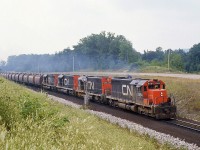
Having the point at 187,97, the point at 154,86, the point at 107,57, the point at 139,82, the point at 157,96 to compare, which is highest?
the point at 107,57

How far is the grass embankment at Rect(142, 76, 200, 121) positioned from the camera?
94.7 feet

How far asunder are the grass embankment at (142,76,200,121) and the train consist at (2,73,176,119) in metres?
1.58

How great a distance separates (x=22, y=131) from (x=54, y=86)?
46.6 metres

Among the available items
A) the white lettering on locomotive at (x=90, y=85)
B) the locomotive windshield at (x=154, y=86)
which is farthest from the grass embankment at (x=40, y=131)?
the white lettering on locomotive at (x=90, y=85)

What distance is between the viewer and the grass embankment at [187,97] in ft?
94.7

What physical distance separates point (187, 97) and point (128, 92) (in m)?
7.31

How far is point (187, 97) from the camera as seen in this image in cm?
3275

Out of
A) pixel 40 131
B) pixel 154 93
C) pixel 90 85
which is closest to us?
pixel 40 131

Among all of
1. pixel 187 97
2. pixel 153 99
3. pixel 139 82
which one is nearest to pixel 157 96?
pixel 153 99

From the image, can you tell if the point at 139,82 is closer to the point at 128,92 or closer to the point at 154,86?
the point at 154,86

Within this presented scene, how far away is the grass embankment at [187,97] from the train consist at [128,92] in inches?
62.3

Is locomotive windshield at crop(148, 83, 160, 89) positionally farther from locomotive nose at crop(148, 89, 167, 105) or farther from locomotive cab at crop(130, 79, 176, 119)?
locomotive nose at crop(148, 89, 167, 105)

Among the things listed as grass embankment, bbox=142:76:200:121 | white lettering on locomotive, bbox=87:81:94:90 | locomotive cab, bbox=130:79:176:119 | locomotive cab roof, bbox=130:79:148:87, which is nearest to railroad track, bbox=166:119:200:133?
locomotive cab, bbox=130:79:176:119

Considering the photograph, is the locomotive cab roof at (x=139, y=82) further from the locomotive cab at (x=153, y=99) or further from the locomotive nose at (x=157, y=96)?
the locomotive nose at (x=157, y=96)
